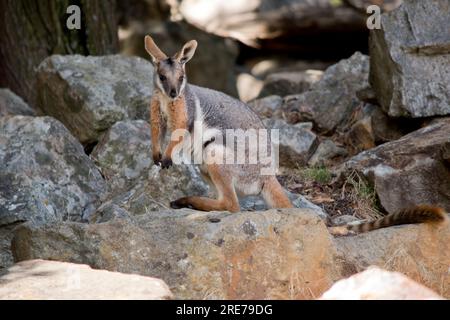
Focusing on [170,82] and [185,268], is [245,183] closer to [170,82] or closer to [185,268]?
[170,82]

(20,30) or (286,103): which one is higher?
(20,30)

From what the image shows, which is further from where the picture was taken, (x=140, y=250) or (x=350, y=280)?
(x=140, y=250)

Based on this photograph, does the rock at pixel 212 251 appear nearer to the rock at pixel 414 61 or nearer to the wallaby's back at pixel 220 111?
the wallaby's back at pixel 220 111

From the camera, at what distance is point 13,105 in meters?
10.2

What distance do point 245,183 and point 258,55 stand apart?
11.0 m

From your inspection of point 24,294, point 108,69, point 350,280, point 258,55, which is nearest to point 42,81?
point 108,69

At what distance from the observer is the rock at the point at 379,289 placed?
4707 mm

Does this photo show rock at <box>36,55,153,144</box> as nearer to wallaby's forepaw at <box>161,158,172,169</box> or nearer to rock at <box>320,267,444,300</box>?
wallaby's forepaw at <box>161,158,172,169</box>

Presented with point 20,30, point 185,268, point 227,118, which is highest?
point 20,30

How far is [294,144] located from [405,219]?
8.82 ft

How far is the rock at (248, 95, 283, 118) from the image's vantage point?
10.5m

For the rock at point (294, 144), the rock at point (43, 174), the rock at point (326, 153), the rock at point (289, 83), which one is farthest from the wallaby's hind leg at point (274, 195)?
the rock at point (289, 83)

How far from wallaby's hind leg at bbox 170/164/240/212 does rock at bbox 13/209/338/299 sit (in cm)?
92

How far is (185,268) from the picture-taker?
5.86 metres
